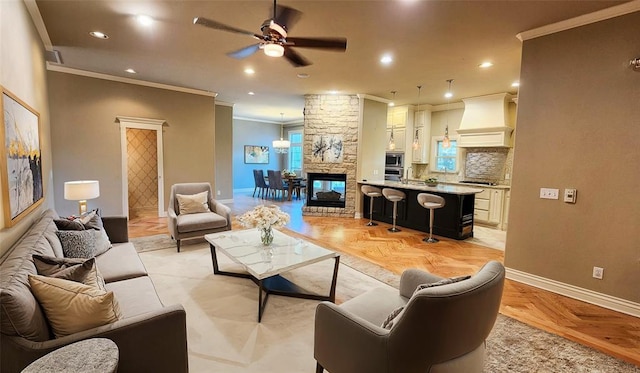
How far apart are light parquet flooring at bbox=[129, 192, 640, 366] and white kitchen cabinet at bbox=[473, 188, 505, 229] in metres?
1.65

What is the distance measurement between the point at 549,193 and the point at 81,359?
4.07 meters

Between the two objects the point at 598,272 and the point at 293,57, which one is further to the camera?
the point at 293,57

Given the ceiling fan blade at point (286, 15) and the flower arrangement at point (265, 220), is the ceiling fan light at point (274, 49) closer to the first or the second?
the ceiling fan blade at point (286, 15)

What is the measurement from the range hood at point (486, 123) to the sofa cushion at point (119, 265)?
22.0 ft

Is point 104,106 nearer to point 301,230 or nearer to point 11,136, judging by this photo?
point 11,136

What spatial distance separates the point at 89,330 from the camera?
1438 mm

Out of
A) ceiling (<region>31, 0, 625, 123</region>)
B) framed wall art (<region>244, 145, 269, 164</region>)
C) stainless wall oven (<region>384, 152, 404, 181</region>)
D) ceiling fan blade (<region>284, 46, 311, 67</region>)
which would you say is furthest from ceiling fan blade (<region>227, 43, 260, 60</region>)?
framed wall art (<region>244, 145, 269, 164</region>)

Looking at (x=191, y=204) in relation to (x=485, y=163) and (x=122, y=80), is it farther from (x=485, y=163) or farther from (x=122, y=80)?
(x=485, y=163)

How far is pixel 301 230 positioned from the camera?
5.61 metres

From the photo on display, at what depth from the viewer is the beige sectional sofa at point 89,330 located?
1259 millimetres

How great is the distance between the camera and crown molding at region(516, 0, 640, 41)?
267 centimetres

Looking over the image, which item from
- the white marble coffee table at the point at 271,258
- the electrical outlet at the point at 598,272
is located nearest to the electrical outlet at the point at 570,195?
the electrical outlet at the point at 598,272

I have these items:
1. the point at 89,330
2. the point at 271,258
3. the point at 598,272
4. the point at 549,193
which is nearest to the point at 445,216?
the point at 549,193

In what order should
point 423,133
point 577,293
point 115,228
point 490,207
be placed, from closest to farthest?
point 577,293 < point 115,228 < point 490,207 < point 423,133
